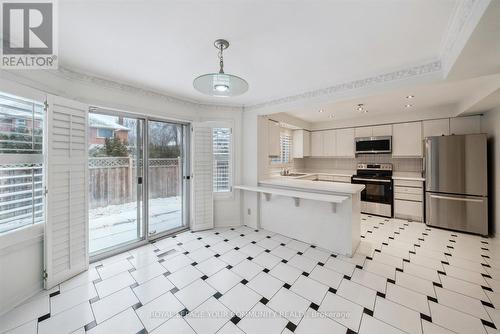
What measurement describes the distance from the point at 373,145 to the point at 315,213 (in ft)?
9.58

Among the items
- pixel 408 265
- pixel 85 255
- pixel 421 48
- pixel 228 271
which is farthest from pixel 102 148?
pixel 408 265

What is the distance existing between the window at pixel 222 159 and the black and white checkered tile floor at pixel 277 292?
126 centimetres

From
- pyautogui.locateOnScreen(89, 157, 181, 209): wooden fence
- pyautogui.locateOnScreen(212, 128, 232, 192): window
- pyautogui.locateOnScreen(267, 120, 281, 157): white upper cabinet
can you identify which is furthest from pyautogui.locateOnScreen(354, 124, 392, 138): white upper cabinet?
pyautogui.locateOnScreen(89, 157, 181, 209): wooden fence

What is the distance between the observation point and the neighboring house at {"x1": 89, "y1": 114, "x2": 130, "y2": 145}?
2775 mm

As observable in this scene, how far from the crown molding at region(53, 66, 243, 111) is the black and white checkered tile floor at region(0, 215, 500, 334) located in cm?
249

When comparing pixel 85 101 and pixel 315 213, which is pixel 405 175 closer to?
pixel 315 213

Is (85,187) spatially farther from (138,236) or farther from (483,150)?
(483,150)

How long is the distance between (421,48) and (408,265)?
266 cm

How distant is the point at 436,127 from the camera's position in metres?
4.14

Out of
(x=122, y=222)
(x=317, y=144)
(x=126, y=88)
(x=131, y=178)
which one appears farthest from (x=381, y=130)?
(x=122, y=222)

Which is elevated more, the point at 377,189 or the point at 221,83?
the point at 221,83

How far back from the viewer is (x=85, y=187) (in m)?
2.46

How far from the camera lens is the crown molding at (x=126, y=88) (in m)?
2.36

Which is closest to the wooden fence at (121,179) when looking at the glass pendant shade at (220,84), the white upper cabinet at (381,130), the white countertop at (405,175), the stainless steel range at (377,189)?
the glass pendant shade at (220,84)
